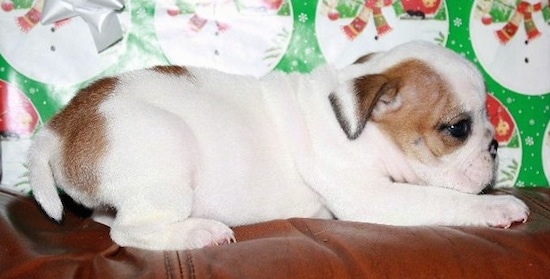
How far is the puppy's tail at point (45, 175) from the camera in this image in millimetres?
2496

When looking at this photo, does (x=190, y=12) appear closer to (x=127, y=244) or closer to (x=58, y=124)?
(x=58, y=124)

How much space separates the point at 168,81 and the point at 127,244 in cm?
61

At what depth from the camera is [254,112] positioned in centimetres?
282

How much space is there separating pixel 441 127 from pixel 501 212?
0.37 metres

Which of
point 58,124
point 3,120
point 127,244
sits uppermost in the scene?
point 58,124

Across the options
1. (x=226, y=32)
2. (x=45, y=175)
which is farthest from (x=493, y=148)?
(x=45, y=175)

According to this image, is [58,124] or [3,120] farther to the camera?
[3,120]

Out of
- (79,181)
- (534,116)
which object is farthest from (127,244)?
(534,116)

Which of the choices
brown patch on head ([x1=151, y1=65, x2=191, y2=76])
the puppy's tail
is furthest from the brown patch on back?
the puppy's tail

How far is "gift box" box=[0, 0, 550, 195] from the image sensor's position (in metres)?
3.34

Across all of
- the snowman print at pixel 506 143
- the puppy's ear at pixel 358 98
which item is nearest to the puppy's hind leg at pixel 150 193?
the puppy's ear at pixel 358 98

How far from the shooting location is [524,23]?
362cm

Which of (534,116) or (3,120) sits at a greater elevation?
(534,116)

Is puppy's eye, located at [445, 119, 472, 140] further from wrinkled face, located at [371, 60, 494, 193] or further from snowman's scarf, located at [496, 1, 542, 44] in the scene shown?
snowman's scarf, located at [496, 1, 542, 44]
